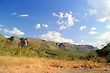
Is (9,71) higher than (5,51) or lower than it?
lower

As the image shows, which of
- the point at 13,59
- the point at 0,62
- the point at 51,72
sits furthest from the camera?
the point at 13,59

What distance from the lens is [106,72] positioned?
49.0 ft

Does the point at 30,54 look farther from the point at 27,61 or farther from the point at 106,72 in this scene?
the point at 106,72

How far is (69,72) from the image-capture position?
1530 centimetres

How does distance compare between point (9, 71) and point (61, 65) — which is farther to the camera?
point (61, 65)

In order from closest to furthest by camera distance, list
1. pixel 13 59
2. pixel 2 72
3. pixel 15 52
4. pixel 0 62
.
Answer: pixel 2 72
pixel 0 62
pixel 13 59
pixel 15 52

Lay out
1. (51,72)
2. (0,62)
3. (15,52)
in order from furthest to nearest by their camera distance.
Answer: (15,52) → (0,62) → (51,72)

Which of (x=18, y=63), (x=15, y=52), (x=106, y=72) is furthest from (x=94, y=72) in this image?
(x=15, y=52)

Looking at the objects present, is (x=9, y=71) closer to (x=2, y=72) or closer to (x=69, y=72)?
(x=2, y=72)

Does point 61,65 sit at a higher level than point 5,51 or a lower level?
lower

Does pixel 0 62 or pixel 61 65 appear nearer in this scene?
pixel 0 62

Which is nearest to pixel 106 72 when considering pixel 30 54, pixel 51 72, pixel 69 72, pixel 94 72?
pixel 94 72

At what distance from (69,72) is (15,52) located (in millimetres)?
8724

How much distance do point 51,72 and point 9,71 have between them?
2292 mm
